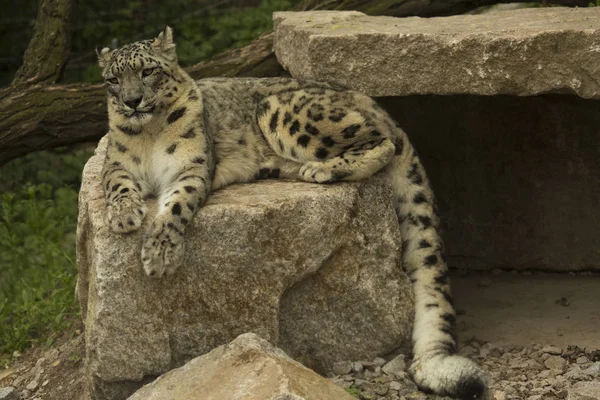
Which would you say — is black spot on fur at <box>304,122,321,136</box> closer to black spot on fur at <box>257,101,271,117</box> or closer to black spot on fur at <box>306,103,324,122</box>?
black spot on fur at <box>306,103,324,122</box>

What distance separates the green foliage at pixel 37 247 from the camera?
20.7 ft

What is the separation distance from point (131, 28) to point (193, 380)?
6.19 metres

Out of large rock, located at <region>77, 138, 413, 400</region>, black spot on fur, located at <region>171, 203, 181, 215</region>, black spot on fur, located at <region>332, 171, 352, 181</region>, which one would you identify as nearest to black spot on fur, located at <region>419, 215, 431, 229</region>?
large rock, located at <region>77, 138, 413, 400</region>

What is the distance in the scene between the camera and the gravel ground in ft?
14.7

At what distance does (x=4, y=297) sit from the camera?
6812 mm

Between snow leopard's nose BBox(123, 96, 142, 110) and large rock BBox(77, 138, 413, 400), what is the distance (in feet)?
1.53

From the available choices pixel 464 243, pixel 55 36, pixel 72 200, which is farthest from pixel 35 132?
pixel 464 243

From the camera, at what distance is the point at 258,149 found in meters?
5.21

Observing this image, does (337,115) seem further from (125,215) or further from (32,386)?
(32,386)

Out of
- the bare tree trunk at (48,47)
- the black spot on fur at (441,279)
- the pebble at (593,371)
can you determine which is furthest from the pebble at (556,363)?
the bare tree trunk at (48,47)

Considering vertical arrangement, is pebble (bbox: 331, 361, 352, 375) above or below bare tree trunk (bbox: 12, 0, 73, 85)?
below

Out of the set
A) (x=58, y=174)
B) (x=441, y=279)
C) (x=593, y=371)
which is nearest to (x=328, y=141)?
(x=441, y=279)

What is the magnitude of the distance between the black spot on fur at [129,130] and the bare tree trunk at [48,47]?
2523 millimetres

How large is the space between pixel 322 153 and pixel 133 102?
0.95 m
